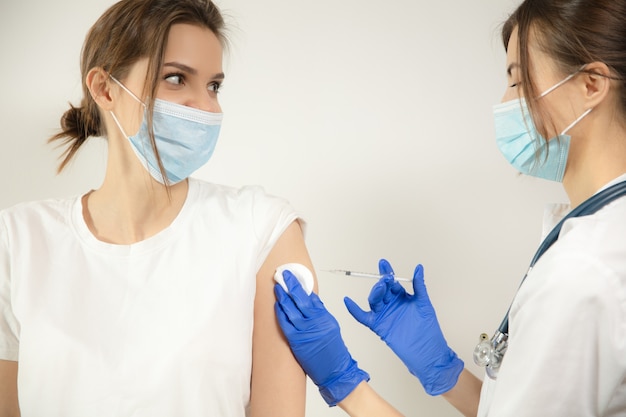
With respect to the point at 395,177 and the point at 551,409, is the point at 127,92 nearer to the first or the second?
the point at 395,177

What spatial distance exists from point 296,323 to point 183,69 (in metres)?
0.62

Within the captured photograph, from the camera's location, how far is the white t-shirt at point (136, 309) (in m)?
1.41

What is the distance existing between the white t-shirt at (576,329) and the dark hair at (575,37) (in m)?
0.28

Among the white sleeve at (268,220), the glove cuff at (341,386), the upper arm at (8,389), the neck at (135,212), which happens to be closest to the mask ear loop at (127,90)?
the neck at (135,212)

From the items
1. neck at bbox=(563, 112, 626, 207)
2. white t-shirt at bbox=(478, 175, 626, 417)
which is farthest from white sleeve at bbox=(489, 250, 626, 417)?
neck at bbox=(563, 112, 626, 207)

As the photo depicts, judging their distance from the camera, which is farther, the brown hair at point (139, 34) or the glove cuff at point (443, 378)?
the glove cuff at point (443, 378)

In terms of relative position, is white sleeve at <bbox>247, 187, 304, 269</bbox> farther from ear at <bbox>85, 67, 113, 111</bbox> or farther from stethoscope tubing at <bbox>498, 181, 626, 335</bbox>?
stethoscope tubing at <bbox>498, 181, 626, 335</bbox>

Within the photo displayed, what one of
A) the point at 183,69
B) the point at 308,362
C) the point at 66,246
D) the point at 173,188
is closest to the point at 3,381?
the point at 66,246

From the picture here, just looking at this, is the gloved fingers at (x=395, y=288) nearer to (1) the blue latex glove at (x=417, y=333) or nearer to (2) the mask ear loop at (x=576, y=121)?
(1) the blue latex glove at (x=417, y=333)

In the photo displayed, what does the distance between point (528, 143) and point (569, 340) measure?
52 cm

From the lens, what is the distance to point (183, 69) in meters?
1.48

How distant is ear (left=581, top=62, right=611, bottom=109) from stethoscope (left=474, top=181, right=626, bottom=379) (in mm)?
188

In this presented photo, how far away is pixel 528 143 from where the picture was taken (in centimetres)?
148

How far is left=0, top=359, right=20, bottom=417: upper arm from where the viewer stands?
4.96ft
